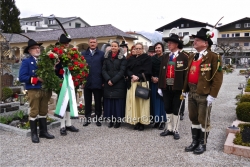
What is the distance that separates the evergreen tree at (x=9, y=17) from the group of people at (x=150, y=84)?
32876mm

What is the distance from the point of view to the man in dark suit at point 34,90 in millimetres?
4270

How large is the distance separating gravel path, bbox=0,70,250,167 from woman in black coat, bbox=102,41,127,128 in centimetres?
40

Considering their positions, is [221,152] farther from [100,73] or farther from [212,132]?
[100,73]

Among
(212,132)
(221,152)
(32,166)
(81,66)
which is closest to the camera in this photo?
(32,166)

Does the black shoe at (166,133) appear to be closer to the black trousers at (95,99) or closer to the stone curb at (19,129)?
the black trousers at (95,99)

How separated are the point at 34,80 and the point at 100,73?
5.41ft

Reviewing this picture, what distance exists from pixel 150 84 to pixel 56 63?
215 cm

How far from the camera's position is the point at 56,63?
4.54 m

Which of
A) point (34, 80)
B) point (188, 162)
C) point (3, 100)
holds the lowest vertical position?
point (188, 162)

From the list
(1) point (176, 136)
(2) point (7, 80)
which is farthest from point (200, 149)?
(2) point (7, 80)

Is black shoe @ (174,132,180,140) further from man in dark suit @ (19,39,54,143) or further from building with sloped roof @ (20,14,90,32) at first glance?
Result: building with sloped roof @ (20,14,90,32)

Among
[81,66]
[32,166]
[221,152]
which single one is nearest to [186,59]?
[221,152]

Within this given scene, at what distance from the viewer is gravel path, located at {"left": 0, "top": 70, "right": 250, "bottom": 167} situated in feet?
11.8

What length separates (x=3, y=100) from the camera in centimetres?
714
